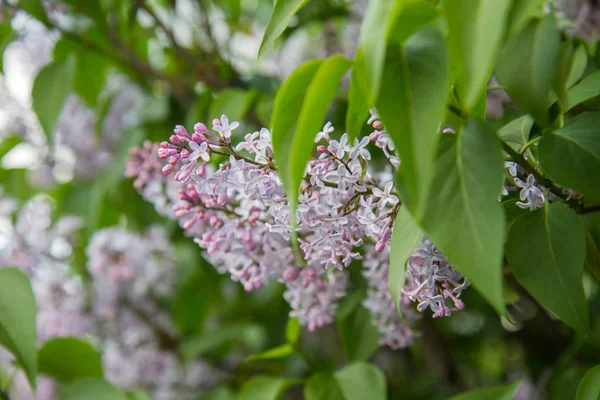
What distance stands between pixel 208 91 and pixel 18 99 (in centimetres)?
77

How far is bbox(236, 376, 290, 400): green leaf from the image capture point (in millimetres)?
709

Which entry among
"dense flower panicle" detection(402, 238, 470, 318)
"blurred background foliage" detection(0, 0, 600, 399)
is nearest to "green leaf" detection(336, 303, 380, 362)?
"blurred background foliage" detection(0, 0, 600, 399)

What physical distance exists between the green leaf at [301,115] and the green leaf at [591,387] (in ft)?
0.95

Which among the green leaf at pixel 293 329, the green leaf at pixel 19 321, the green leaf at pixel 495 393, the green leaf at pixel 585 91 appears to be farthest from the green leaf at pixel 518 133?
the green leaf at pixel 19 321

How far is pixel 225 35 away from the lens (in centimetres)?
126

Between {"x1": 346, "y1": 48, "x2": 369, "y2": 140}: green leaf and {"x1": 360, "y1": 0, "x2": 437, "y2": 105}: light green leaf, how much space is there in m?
0.02

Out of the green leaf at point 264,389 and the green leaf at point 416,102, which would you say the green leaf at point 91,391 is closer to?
the green leaf at point 264,389

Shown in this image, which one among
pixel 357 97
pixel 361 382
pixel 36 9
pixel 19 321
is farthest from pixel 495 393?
pixel 36 9

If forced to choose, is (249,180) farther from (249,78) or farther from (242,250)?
(249,78)

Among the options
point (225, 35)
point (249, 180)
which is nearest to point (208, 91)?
point (225, 35)

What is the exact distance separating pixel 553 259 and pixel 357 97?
184mm

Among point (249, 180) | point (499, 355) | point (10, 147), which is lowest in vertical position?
point (499, 355)

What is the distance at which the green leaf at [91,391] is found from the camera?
2.53ft

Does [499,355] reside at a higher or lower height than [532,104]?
lower
